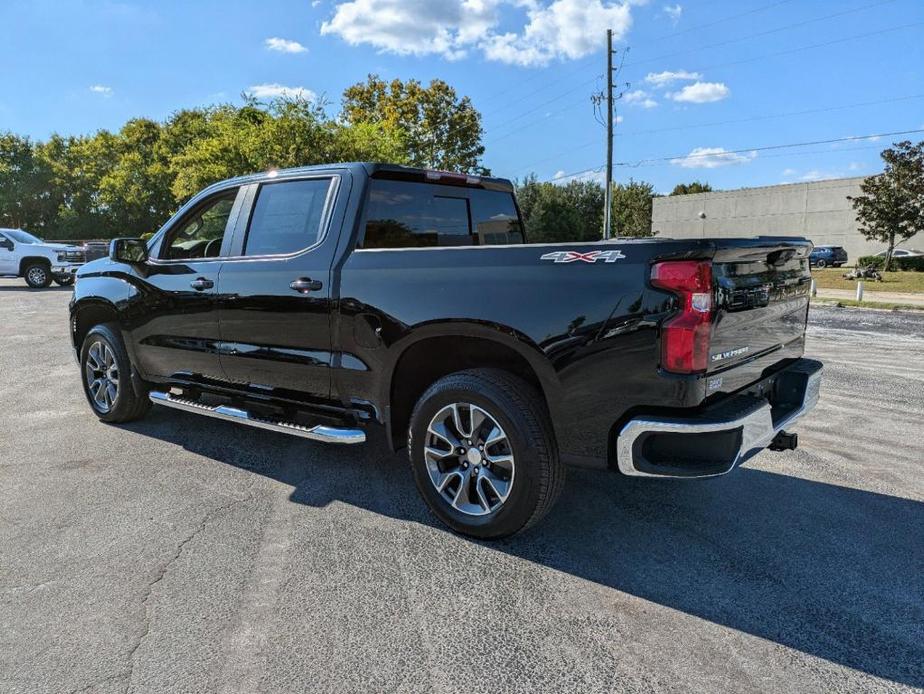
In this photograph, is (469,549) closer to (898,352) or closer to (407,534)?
(407,534)

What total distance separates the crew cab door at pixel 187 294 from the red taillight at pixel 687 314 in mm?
3089

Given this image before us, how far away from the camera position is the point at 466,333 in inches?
130

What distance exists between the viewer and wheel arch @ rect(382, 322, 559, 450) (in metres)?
3.13

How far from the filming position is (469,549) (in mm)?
3340

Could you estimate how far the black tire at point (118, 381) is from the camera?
17.5 feet

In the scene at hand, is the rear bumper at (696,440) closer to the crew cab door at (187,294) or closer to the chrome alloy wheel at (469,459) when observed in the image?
the chrome alloy wheel at (469,459)

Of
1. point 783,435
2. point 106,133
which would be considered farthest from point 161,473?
point 106,133

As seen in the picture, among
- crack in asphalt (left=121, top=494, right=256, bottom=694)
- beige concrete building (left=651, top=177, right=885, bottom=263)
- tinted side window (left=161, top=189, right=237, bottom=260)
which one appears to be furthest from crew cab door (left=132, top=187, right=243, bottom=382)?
beige concrete building (left=651, top=177, right=885, bottom=263)

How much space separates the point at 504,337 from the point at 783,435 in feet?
5.39

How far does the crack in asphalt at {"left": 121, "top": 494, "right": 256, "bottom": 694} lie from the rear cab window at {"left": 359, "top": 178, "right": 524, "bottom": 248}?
68.6 inches

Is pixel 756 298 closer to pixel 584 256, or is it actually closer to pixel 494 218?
pixel 584 256

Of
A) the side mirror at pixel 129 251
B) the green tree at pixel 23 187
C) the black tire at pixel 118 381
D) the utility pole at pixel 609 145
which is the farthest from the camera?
the green tree at pixel 23 187

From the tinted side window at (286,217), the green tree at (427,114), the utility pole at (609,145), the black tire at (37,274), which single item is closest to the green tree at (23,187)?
the green tree at (427,114)

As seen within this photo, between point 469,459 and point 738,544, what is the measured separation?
57.6 inches
